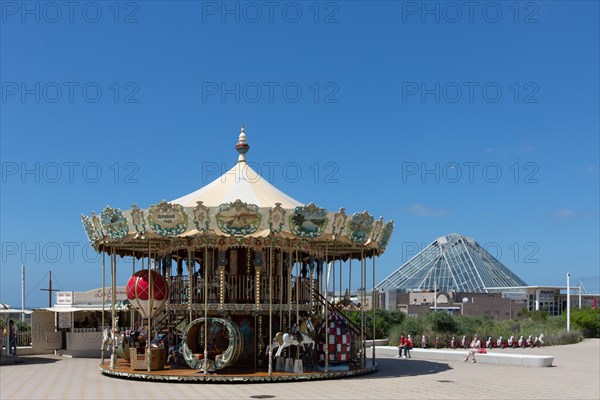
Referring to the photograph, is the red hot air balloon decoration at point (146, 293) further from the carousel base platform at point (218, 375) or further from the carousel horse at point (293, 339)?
the carousel horse at point (293, 339)

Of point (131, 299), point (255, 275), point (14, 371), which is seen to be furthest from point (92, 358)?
point (255, 275)

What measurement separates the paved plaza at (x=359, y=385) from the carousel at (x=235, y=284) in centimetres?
102

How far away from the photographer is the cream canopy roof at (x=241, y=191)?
22.3 m

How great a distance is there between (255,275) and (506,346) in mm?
22061

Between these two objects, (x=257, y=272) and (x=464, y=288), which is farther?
(x=464, y=288)

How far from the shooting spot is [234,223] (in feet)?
64.6

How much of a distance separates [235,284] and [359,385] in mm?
5444

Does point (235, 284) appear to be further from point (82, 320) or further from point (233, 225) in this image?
point (82, 320)

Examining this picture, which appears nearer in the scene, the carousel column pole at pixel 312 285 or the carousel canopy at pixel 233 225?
the carousel canopy at pixel 233 225

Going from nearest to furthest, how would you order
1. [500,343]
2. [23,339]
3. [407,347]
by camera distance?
[407,347], [23,339], [500,343]

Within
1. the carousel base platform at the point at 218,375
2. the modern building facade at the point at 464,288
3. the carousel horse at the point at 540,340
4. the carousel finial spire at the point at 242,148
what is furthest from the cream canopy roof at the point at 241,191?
the modern building facade at the point at 464,288

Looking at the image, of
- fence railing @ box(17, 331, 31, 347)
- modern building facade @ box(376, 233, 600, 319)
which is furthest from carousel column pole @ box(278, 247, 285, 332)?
modern building facade @ box(376, 233, 600, 319)

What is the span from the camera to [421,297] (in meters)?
81.5

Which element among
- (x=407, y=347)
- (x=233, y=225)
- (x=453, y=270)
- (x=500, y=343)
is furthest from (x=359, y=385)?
(x=453, y=270)
